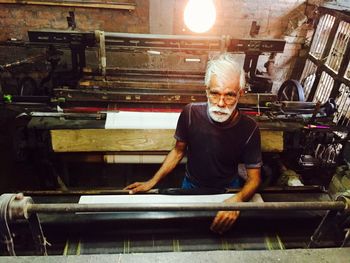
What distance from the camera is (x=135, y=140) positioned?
10.9 ft

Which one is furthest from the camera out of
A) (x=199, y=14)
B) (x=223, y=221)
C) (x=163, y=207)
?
(x=199, y=14)

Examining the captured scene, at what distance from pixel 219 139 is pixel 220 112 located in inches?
11.2

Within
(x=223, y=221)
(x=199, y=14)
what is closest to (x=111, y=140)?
(x=223, y=221)

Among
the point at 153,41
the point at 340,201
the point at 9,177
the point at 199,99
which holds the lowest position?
the point at 9,177

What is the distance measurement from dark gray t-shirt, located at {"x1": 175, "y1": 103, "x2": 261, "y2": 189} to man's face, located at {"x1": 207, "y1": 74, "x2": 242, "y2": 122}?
137 millimetres

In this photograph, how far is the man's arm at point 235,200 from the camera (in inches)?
75.3

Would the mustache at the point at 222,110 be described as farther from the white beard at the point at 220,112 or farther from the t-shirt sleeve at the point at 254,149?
the t-shirt sleeve at the point at 254,149

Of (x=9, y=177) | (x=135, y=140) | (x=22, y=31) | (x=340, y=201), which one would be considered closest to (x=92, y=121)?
(x=135, y=140)

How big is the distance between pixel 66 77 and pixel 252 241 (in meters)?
3.74

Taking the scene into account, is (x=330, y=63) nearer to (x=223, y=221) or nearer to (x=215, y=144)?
(x=215, y=144)

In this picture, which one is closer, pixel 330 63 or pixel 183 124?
pixel 183 124

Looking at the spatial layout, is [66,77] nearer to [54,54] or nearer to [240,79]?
[54,54]

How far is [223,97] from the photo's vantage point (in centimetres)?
234

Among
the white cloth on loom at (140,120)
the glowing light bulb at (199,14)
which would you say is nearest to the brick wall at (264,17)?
the glowing light bulb at (199,14)
